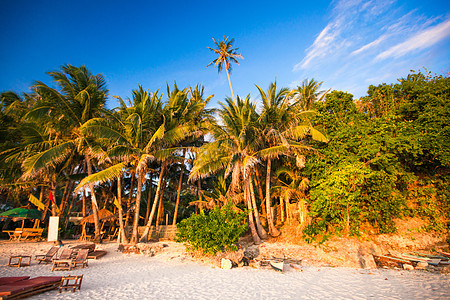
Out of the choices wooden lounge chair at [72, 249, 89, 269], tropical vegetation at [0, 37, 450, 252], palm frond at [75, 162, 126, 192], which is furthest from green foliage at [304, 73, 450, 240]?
palm frond at [75, 162, 126, 192]

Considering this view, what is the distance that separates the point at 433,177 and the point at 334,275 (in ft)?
28.8

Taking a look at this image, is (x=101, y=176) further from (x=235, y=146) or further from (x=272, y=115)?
(x=272, y=115)

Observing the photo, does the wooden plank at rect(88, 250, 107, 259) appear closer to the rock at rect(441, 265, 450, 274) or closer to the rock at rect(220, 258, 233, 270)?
the rock at rect(220, 258, 233, 270)

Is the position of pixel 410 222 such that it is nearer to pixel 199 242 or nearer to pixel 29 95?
pixel 199 242

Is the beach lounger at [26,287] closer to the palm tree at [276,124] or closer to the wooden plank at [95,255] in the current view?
the wooden plank at [95,255]

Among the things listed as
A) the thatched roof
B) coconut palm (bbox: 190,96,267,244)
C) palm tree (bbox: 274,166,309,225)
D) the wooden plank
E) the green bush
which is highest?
coconut palm (bbox: 190,96,267,244)

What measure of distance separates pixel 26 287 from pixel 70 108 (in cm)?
1225

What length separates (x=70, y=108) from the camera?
14.3 meters

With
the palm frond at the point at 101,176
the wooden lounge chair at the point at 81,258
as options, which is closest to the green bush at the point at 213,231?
the wooden lounge chair at the point at 81,258

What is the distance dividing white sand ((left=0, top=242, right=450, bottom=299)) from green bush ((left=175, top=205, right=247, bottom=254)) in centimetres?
87

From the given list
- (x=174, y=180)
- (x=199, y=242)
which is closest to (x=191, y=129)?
(x=174, y=180)

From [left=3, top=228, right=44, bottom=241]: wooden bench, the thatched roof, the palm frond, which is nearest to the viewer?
the palm frond

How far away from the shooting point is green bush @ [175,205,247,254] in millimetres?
9672

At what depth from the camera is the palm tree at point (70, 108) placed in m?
13.4
